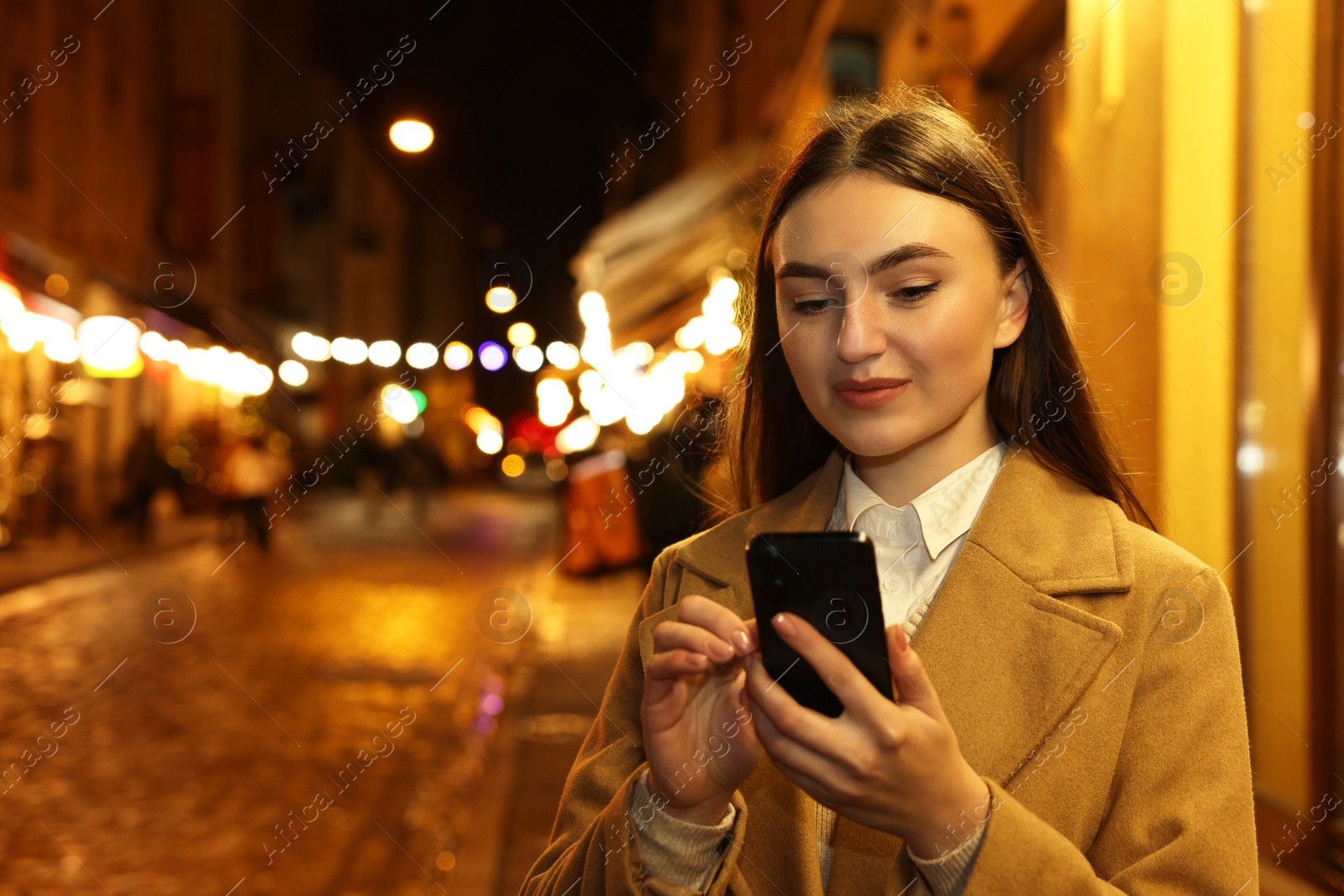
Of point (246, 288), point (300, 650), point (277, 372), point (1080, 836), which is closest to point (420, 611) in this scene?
point (300, 650)

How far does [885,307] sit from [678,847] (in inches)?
32.8

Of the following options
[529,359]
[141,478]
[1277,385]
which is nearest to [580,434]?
[529,359]

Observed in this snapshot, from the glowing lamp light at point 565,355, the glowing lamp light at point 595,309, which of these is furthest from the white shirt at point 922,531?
the glowing lamp light at point 565,355

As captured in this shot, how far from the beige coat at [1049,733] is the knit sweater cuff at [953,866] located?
0.02 meters

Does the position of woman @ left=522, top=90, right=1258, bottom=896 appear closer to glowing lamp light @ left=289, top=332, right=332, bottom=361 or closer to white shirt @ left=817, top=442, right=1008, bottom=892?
white shirt @ left=817, top=442, right=1008, bottom=892

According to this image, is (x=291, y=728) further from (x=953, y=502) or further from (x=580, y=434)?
(x=580, y=434)

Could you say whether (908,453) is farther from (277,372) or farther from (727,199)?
(277,372)

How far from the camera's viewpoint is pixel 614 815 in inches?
62.1

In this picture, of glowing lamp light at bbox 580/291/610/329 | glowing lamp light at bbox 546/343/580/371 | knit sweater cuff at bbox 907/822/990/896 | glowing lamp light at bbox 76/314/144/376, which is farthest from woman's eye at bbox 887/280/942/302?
glowing lamp light at bbox 546/343/580/371

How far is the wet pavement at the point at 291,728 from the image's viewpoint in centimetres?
496

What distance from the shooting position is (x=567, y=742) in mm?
6941

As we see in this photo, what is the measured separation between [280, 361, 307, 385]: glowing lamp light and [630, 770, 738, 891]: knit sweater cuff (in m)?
36.5

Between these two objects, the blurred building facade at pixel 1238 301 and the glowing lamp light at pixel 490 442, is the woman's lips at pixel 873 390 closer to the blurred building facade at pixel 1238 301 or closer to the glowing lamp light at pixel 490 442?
the blurred building facade at pixel 1238 301

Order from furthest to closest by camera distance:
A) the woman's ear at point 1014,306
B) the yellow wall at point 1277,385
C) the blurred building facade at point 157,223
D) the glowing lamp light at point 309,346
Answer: the glowing lamp light at point 309,346, the blurred building facade at point 157,223, the yellow wall at point 1277,385, the woman's ear at point 1014,306
